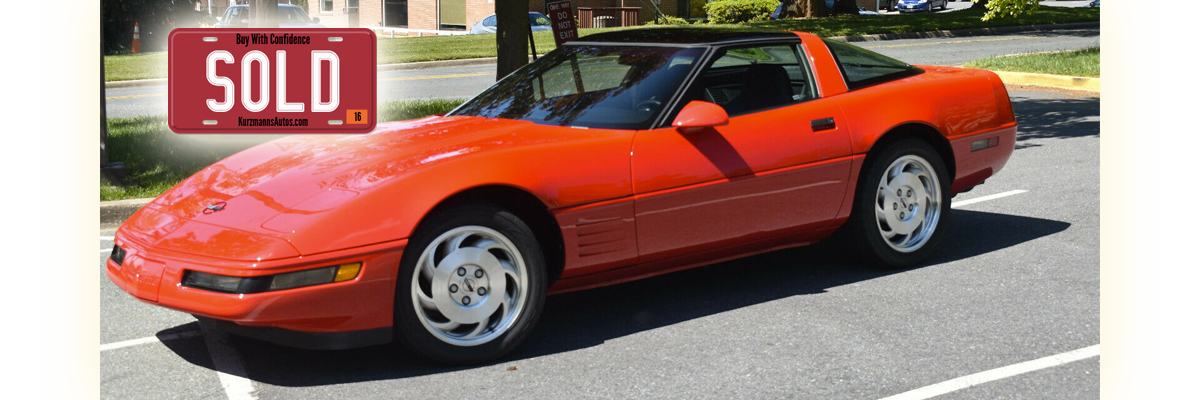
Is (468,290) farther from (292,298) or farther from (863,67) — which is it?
(863,67)

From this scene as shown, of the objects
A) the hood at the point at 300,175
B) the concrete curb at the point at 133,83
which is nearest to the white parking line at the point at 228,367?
the hood at the point at 300,175

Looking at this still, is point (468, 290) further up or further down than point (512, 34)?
further down

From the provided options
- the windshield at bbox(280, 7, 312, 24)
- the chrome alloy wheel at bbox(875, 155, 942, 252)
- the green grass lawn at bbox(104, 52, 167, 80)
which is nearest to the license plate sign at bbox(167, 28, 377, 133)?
the chrome alloy wheel at bbox(875, 155, 942, 252)

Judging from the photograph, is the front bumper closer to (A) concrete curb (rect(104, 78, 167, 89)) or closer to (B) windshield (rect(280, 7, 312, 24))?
(A) concrete curb (rect(104, 78, 167, 89))

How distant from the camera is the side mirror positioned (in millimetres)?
4715

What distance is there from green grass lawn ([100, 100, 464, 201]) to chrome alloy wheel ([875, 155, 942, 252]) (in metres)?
5.13

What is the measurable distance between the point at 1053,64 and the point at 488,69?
9.54 metres

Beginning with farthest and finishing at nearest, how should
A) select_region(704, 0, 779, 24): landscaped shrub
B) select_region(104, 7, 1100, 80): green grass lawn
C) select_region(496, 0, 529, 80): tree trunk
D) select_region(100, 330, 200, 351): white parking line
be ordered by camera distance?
select_region(704, 0, 779, 24): landscaped shrub, select_region(104, 7, 1100, 80): green grass lawn, select_region(496, 0, 529, 80): tree trunk, select_region(100, 330, 200, 351): white parking line

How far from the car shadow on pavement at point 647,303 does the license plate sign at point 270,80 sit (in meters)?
1.80

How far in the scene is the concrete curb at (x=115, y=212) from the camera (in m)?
7.45

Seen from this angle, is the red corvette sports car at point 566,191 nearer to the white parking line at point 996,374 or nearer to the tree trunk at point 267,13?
the white parking line at point 996,374

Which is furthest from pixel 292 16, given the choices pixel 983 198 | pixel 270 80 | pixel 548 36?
pixel 983 198

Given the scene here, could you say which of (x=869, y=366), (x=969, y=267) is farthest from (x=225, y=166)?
(x=969, y=267)

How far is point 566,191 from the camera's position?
448 centimetres
